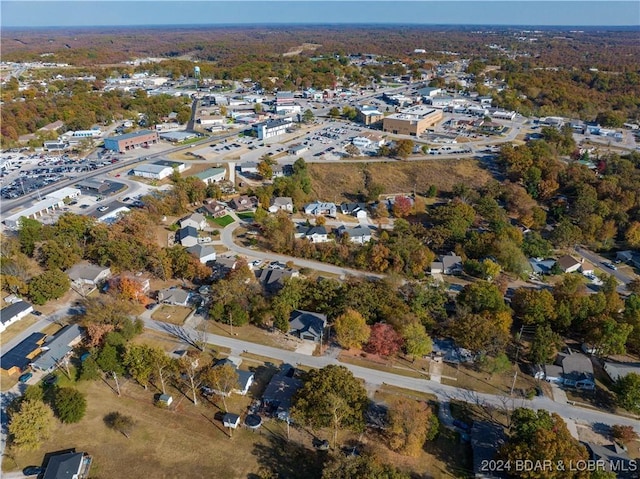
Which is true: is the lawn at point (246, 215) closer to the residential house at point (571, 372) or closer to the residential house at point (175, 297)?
the residential house at point (175, 297)

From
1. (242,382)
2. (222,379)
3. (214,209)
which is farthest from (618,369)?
(214,209)

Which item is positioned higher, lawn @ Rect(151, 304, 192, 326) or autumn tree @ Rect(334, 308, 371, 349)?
autumn tree @ Rect(334, 308, 371, 349)

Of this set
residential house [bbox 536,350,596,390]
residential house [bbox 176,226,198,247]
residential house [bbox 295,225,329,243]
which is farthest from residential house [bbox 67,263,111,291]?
residential house [bbox 536,350,596,390]

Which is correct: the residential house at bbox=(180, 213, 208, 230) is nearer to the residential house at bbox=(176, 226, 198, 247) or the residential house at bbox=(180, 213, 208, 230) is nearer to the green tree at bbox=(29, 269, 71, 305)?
the residential house at bbox=(176, 226, 198, 247)

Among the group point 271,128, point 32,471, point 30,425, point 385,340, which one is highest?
point 271,128

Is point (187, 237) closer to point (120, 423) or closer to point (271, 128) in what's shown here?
point (120, 423)

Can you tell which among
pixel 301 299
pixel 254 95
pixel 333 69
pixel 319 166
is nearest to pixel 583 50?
pixel 333 69
